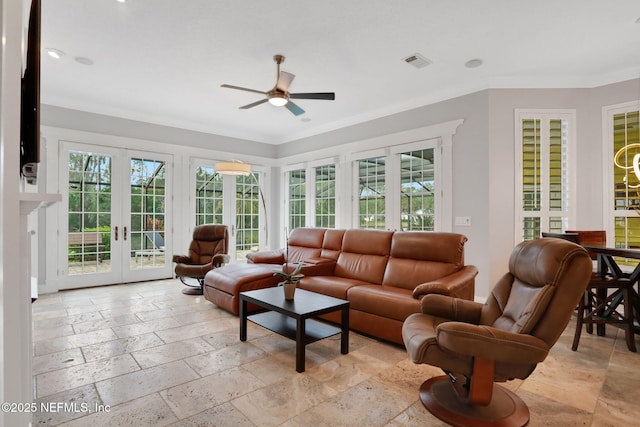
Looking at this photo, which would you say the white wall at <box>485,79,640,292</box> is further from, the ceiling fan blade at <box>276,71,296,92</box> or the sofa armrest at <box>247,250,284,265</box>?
the sofa armrest at <box>247,250,284,265</box>

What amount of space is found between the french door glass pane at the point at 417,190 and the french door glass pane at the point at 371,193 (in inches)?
15.0

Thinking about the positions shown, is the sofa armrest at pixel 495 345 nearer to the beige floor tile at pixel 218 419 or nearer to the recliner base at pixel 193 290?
the beige floor tile at pixel 218 419

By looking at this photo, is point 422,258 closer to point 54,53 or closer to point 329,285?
point 329,285

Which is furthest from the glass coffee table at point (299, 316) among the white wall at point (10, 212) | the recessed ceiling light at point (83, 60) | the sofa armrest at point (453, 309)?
the recessed ceiling light at point (83, 60)

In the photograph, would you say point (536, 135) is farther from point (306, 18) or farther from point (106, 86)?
point (106, 86)

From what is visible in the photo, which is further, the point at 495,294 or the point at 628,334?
the point at 628,334

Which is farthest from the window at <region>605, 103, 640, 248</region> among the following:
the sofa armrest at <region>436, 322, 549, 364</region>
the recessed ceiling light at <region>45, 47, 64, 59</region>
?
the recessed ceiling light at <region>45, 47, 64, 59</region>

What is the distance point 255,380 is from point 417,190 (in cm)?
369

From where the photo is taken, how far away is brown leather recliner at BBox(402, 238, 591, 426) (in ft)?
5.54

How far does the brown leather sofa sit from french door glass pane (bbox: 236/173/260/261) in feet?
7.86

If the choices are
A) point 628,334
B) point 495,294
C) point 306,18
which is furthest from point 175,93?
point 628,334

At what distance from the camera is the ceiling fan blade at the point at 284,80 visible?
10.8ft

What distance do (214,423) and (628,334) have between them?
136 inches

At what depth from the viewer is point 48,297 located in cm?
455
